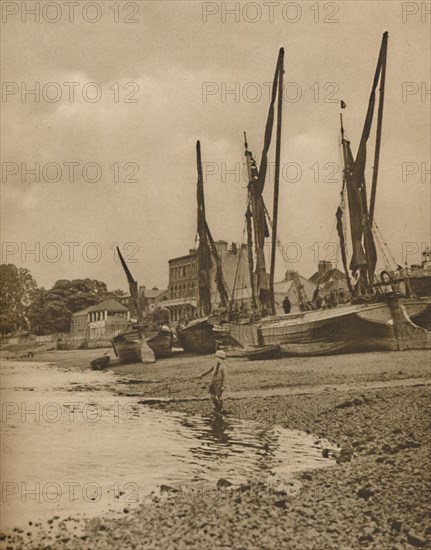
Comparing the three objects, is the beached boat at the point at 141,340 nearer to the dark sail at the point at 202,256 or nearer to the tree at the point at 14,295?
the dark sail at the point at 202,256

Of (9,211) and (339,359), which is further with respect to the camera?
(339,359)

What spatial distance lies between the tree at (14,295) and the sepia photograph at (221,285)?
14 mm

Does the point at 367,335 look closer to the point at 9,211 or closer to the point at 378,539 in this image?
the point at 378,539

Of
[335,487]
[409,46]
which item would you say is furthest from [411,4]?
[335,487]

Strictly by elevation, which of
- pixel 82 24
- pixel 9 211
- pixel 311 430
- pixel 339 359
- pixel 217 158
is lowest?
pixel 311 430

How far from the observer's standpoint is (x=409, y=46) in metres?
5.09

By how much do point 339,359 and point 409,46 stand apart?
261cm

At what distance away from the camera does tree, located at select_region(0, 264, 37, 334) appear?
4012 mm

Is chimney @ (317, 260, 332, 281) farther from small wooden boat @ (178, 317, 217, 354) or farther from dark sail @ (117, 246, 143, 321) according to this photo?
dark sail @ (117, 246, 143, 321)

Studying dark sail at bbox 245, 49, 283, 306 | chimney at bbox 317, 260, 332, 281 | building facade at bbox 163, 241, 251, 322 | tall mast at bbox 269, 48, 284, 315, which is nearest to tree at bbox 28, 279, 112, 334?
building facade at bbox 163, 241, 251, 322

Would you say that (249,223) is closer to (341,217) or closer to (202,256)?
(202,256)

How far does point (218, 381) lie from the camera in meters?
4.53

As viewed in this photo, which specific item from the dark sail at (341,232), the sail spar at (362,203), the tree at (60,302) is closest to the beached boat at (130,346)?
the tree at (60,302)

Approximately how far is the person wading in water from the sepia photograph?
0.02 metres
